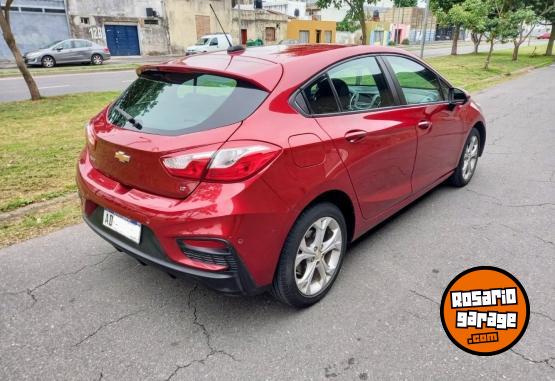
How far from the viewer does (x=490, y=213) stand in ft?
13.5

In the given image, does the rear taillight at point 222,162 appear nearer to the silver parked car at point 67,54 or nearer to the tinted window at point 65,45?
the silver parked car at point 67,54

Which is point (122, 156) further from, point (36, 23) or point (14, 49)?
point (36, 23)

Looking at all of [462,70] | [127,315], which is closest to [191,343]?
[127,315]

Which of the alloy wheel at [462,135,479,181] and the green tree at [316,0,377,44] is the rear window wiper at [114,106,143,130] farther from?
the green tree at [316,0,377,44]

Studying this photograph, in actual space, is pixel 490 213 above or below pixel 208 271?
below

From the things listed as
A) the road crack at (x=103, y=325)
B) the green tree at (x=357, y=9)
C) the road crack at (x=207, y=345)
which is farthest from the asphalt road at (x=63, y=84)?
the road crack at (x=207, y=345)

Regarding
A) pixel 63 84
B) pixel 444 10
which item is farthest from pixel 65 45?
pixel 444 10

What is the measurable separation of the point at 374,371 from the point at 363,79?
2.07m

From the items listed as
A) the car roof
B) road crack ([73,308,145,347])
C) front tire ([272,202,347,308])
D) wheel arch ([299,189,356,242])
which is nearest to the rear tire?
the car roof

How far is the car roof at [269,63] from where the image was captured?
2498 millimetres

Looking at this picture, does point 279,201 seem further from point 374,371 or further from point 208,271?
point 374,371

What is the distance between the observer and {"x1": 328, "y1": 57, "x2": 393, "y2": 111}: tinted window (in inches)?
113

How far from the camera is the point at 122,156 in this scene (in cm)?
242

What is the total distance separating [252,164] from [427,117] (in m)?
2.05
